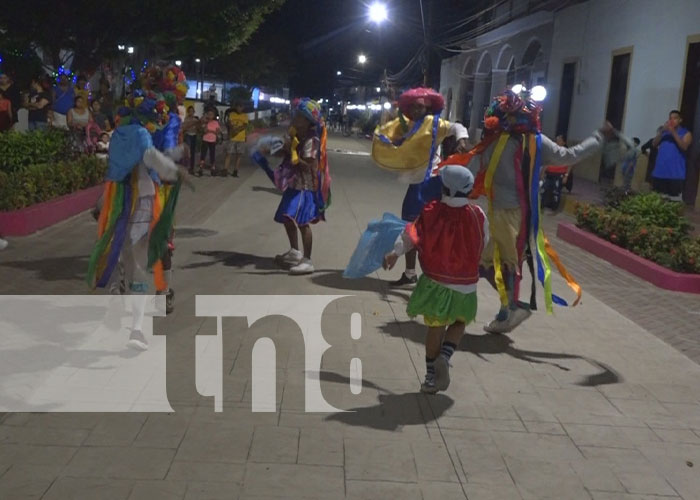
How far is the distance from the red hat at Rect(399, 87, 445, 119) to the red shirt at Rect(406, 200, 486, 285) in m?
2.58

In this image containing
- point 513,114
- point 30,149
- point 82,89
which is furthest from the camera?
point 82,89

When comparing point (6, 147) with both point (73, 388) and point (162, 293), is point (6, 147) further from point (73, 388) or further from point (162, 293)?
point (73, 388)

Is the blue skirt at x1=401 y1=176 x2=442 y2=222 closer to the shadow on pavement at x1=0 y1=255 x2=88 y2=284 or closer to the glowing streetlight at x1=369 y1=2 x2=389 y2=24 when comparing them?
the shadow on pavement at x1=0 y1=255 x2=88 y2=284

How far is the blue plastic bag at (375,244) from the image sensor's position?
5590 millimetres

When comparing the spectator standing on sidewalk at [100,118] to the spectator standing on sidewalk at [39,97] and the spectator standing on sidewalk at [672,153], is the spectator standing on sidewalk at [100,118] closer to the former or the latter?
the spectator standing on sidewalk at [39,97]

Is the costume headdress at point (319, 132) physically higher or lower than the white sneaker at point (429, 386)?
higher

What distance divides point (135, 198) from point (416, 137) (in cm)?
282

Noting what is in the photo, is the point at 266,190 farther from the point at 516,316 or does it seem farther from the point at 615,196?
the point at 516,316

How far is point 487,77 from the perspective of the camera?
1512 inches

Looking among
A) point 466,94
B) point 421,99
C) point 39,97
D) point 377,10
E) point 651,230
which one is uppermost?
point 377,10

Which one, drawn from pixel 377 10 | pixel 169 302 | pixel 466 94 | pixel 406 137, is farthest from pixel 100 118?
pixel 466 94

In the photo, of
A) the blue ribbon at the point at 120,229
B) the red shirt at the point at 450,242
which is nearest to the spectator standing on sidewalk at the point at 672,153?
the red shirt at the point at 450,242

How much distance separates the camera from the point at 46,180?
10.3 metres

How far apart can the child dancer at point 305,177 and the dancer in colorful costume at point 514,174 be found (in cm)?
234
